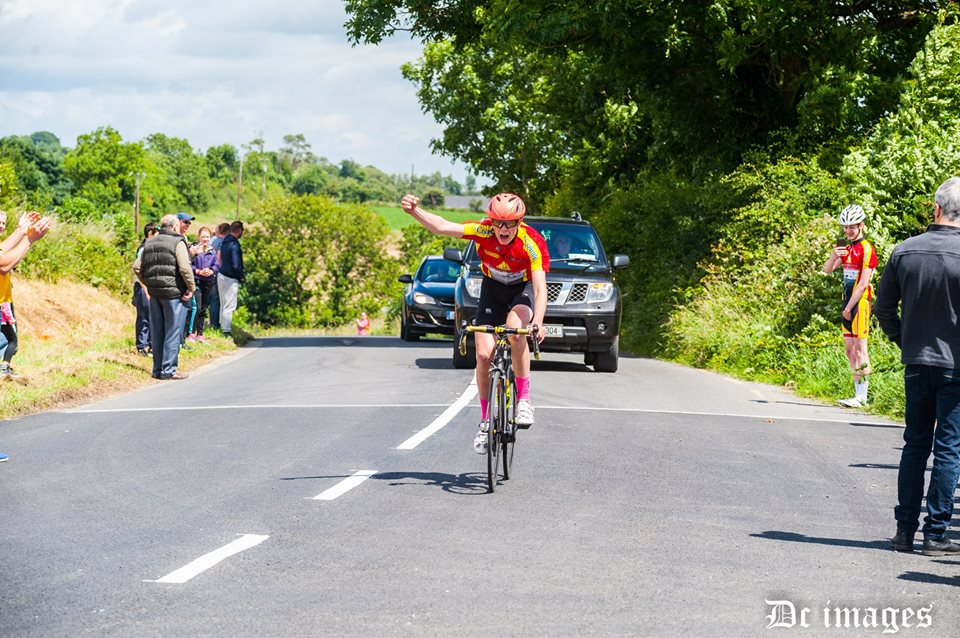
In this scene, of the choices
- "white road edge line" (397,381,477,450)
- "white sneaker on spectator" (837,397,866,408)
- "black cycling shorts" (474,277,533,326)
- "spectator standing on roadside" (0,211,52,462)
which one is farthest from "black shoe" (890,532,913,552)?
"white sneaker on spectator" (837,397,866,408)

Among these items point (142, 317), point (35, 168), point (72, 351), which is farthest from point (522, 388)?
point (35, 168)

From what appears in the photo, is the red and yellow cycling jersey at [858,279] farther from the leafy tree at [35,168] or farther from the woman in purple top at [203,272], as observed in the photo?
the leafy tree at [35,168]

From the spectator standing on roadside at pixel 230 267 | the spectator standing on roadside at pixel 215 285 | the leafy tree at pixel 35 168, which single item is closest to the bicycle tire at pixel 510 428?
the spectator standing on roadside at pixel 215 285

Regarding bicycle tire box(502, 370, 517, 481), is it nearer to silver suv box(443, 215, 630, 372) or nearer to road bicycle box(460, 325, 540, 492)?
road bicycle box(460, 325, 540, 492)

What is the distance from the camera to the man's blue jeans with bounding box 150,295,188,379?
16.7 m

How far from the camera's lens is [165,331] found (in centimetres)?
1692

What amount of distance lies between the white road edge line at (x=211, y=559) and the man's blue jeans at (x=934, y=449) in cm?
339

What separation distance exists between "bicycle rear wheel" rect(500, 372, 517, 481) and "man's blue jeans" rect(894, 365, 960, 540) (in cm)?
266

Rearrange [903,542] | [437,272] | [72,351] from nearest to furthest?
[903,542] < [72,351] < [437,272]

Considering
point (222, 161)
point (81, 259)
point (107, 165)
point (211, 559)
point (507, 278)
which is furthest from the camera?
point (222, 161)

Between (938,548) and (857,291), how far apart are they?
7.66 m

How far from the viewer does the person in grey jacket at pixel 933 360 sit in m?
6.97

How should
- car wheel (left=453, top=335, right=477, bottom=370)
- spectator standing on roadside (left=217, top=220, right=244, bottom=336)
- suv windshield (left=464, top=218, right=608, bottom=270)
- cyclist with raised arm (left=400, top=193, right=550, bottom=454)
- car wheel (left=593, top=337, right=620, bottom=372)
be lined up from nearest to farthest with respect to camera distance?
cyclist with raised arm (left=400, top=193, right=550, bottom=454) < car wheel (left=453, top=335, right=477, bottom=370) < car wheel (left=593, top=337, right=620, bottom=372) < suv windshield (left=464, top=218, right=608, bottom=270) < spectator standing on roadside (left=217, top=220, right=244, bottom=336)

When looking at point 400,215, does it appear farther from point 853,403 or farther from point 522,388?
point 522,388
